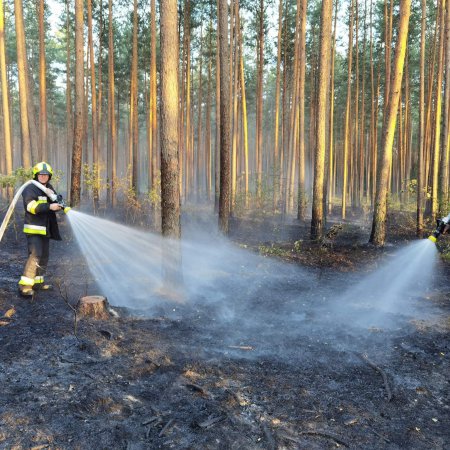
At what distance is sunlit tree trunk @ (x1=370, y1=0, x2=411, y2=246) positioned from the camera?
10.5 metres

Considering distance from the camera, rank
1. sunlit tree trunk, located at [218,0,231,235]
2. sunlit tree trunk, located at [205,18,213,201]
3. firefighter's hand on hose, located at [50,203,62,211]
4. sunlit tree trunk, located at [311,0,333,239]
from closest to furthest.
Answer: firefighter's hand on hose, located at [50,203,62,211] → sunlit tree trunk, located at [218,0,231,235] → sunlit tree trunk, located at [311,0,333,239] → sunlit tree trunk, located at [205,18,213,201]

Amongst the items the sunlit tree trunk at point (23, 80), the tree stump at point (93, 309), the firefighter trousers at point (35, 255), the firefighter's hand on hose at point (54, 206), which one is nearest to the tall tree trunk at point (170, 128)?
the tree stump at point (93, 309)

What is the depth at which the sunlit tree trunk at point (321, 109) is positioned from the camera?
1107 cm

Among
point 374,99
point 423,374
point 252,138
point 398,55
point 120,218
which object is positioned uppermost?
point 252,138

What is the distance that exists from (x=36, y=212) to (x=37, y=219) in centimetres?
21

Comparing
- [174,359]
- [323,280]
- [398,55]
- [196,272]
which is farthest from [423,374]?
[398,55]

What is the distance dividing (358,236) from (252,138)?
202 feet

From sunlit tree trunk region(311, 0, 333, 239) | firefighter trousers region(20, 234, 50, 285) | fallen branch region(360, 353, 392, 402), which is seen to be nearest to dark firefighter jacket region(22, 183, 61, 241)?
firefighter trousers region(20, 234, 50, 285)

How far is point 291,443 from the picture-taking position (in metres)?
2.98

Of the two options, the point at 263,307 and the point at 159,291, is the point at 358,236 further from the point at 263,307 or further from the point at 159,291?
the point at 159,291

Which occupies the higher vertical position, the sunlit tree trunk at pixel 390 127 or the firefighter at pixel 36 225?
the sunlit tree trunk at pixel 390 127

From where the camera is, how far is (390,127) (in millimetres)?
10945

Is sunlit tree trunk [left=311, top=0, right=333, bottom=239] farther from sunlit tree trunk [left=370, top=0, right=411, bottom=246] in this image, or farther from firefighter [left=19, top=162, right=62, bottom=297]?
firefighter [left=19, top=162, right=62, bottom=297]

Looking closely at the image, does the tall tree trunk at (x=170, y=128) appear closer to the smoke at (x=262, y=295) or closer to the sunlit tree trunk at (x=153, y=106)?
the smoke at (x=262, y=295)
